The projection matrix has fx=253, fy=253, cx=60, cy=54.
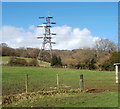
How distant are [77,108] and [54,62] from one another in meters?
54.1

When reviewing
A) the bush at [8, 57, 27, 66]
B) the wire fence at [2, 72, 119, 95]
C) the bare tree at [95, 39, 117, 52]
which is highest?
the bare tree at [95, 39, 117, 52]

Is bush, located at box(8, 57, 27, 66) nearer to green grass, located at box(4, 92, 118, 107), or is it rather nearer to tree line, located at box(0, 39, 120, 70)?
tree line, located at box(0, 39, 120, 70)

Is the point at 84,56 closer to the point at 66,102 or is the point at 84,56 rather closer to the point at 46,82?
the point at 46,82

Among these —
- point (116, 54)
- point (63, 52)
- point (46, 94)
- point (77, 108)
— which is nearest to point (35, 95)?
point (46, 94)

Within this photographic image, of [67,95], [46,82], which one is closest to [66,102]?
[67,95]

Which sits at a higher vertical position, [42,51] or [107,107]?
[42,51]

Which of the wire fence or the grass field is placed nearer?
the grass field

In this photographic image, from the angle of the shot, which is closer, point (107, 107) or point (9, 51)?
point (107, 107)

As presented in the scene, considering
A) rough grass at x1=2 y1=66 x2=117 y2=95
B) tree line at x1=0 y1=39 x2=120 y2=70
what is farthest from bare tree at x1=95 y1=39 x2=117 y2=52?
rough grass at x1=2 y1=66 x2=117 y2=95

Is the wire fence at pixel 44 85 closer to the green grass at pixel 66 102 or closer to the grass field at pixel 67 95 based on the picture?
the grass field at pixel 67 95

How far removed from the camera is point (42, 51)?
229 ft

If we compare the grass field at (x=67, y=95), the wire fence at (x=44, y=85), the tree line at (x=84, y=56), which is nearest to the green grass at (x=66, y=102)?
the grass field at (x=67, y=95)

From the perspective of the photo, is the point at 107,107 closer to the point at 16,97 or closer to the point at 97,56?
the point at 16,97

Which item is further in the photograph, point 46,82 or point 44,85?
point 46,82
